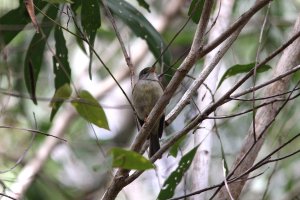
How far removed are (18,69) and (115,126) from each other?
4.90 feet

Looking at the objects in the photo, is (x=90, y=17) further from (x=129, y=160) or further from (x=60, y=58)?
(x=129, y=160)

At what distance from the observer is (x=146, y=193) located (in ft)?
21.7

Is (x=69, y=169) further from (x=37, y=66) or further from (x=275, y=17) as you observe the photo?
(x=37, y=66)

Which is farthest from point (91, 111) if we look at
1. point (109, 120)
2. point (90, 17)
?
point (109, 120)

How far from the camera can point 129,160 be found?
Result: 2.20 m

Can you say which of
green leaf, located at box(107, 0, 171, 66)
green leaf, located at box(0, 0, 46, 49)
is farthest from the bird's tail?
green leaf, located at box(0, 0, 46, 49)

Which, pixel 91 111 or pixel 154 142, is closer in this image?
pixel 91 111

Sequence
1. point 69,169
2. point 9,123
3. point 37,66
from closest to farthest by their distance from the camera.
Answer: point 37,66, point 9,123, point 69,169

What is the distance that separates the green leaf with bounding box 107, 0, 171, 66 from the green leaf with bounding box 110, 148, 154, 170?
152 cm

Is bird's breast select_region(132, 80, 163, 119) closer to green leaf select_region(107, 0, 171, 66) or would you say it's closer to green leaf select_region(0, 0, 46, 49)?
green leaf select_region(107, 0, 171, 66)

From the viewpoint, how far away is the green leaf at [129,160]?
216 cm

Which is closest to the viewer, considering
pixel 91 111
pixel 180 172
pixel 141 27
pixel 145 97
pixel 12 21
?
pixel 91 111

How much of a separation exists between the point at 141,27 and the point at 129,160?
1.71 meters

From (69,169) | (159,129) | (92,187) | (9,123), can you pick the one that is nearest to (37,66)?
(159,129)
